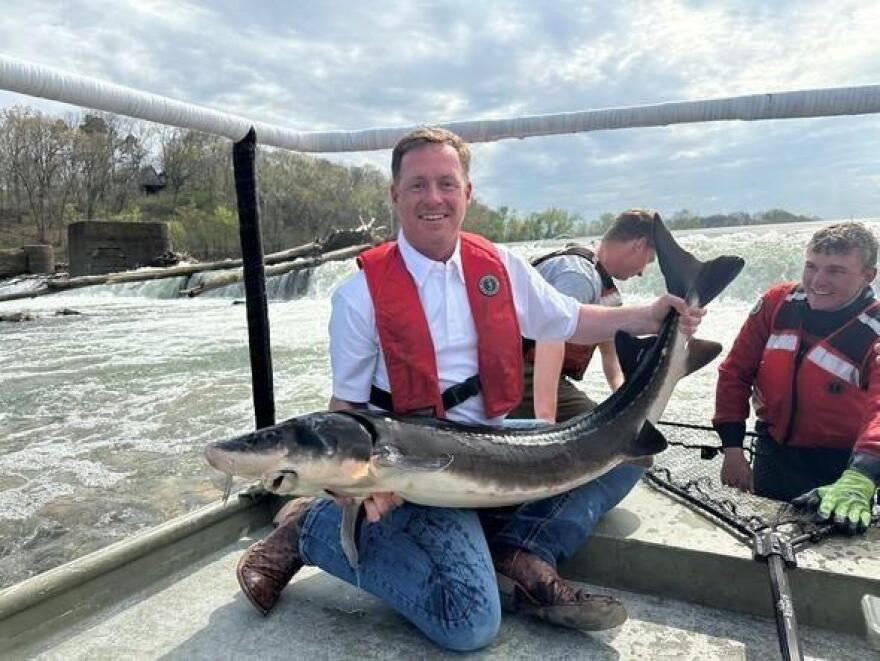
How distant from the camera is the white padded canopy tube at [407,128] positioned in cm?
210

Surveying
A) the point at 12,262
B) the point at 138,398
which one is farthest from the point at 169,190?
the point at 138,398

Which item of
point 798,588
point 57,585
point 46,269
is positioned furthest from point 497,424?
point 46,269

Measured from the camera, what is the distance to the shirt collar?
259 centimetres

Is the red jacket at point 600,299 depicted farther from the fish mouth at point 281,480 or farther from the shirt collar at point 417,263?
the fish mouth at point 281,480

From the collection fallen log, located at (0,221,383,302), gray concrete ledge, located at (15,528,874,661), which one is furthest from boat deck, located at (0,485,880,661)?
fallen log, located at (0,221,383,302)

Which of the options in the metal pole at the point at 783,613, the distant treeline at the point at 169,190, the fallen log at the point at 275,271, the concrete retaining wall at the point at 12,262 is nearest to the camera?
the metal pole at the point at 783,613

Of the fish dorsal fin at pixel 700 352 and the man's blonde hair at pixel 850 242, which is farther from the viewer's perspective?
the man's blonde hair at pixel 850 242

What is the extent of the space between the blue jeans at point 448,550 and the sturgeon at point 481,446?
4.5 inches

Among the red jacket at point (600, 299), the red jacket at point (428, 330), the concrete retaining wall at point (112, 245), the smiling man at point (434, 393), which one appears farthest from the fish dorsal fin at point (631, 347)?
the concrete retaining wall at point (112, 245)

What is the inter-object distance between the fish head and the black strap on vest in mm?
518

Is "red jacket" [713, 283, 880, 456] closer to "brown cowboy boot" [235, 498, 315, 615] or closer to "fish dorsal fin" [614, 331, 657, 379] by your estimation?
"fish dorsal fin" [614, 331, 657, 379]

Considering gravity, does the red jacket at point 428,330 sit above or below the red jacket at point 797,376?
above

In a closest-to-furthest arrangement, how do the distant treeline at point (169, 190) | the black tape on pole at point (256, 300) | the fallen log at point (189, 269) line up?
the black tape on pole at point (256, 300)
the fallen log at point (189, 269)
the distant treeline at point (169, 190)

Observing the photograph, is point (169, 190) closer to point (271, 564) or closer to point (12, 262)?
point (12, 262)
